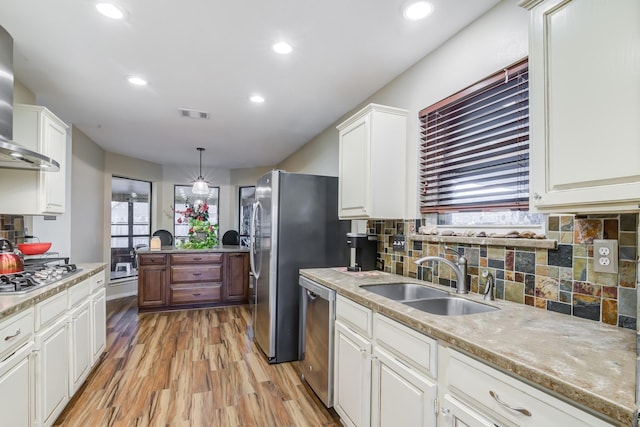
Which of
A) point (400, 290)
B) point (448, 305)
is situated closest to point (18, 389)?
point (400, 290)

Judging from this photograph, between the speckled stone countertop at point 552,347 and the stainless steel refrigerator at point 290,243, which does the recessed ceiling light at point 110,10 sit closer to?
the stainless steel refrigerator at point 290,243

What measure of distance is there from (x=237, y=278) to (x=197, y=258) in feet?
2.27

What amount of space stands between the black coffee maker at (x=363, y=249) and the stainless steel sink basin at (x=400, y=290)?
521mm

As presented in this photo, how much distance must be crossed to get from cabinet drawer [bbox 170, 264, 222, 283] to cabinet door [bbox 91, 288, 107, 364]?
1.76 meters

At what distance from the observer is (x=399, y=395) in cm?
142

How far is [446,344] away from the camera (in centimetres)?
118

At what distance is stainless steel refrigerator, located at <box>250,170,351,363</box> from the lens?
294 cm

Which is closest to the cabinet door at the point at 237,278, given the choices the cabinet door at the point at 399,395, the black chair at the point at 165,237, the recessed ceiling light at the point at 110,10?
the black chair at the point at 165,237

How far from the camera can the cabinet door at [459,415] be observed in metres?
1.01

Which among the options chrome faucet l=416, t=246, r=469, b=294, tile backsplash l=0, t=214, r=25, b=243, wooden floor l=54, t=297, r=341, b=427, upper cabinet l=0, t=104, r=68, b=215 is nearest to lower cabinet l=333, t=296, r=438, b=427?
wooden floor l=54, t=297, r=341, b=427

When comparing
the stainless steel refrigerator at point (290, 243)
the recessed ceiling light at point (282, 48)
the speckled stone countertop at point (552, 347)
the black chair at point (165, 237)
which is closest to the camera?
the speckled stone countertop at point (552, 347)

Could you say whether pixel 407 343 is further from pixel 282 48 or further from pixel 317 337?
pixel 282 48

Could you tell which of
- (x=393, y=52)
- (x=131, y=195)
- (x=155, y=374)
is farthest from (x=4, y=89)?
(x=131, y=195)

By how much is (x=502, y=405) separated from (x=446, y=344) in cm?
26
